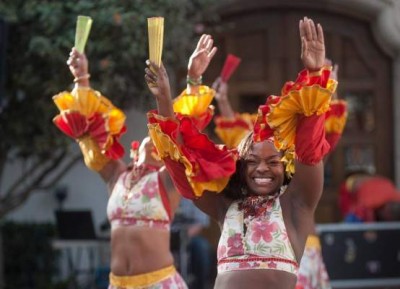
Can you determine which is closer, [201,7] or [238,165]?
[238,165]

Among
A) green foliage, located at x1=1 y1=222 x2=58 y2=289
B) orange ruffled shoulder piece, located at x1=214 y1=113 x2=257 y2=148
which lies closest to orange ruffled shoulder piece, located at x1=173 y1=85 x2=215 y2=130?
orange ruffled shoulder piece, located at x1=214 y1=113 x2=257 y2=148

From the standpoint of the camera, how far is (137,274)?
5465 mm

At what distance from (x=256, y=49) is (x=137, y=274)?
5.19 meters

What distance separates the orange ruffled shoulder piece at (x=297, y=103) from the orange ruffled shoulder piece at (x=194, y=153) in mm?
249

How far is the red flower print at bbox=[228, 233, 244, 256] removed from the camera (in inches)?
162

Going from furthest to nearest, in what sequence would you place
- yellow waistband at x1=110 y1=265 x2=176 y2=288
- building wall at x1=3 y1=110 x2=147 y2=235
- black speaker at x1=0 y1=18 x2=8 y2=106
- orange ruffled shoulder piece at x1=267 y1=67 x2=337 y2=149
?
building wall at x1=3 y1=110 x2=147 y2=235, black speaker at x1=0 y1=18 x2=8 y2=106, yellow waistband at x1=110 y1=265 x2=176 y2=288, orange ruffled shoulder piece at x1=267 y1=67 x2=337 y2=149

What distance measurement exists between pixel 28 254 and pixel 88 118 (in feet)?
13.6

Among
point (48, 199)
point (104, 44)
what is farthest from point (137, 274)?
point (48, 199)

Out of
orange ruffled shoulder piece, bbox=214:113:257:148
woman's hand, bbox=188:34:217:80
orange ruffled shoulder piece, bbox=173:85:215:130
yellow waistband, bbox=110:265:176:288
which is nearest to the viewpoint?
woman's hand, bbox=188:34:217:80

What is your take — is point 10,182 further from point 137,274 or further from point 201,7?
point 137,274

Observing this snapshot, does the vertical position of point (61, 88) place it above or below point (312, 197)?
above

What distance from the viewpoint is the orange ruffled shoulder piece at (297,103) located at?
3.87m

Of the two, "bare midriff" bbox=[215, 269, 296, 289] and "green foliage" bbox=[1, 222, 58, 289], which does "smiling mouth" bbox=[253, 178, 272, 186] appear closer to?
"bare midriff" bbox=[215, 269, 296, 289]

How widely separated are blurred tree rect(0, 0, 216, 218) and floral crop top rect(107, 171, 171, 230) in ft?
6.10
